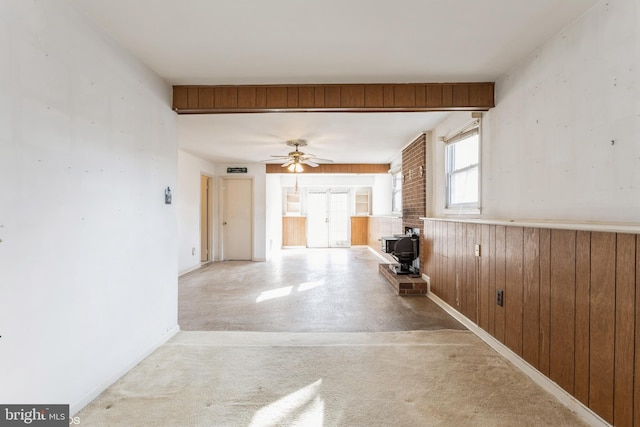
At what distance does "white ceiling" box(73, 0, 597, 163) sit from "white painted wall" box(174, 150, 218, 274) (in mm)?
3206

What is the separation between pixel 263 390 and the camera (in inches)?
78.2

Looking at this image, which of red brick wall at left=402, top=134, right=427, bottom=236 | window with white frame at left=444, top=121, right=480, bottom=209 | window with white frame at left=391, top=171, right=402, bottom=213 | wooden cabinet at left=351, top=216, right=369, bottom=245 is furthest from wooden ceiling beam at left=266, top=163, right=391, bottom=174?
window with white frame at left=444, top=121, right=480, bottom=209

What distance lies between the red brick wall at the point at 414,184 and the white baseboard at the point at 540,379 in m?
1.94

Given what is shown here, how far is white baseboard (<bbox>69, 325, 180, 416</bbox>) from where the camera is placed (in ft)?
5.78

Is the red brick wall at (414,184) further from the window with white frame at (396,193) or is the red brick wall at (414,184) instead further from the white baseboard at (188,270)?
the white baseboard at (188,270)

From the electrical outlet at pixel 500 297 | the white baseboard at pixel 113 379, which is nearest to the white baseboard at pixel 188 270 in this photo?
the white baseboard at pixel 113 379

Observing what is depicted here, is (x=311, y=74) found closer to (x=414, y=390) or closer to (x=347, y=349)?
(x=347, y=349)

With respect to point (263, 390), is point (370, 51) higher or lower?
higher

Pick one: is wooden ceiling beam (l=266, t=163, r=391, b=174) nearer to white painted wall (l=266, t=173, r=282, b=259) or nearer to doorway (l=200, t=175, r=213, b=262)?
white painted wall (l=266, t=173, r=282, b=259)

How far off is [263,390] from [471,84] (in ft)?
10.3

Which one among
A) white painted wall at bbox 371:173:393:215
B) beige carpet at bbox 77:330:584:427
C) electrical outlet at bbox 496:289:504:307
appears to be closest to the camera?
beige carpet at bbox 77:330:584:427

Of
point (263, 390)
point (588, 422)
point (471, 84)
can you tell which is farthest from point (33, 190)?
point (471, 84)

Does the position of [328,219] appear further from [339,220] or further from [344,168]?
[344,168]

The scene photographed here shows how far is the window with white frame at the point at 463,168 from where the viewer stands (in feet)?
10.8
